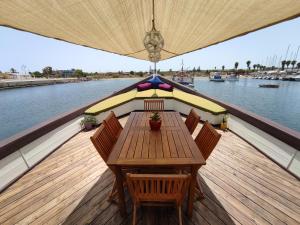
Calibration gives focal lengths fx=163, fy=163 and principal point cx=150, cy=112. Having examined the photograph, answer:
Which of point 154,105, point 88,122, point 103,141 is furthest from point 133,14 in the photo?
point 88,122

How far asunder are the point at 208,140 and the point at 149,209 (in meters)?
1.22

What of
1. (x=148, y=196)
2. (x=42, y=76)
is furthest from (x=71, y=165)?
(x=42, y=76)

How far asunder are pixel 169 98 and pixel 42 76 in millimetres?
124903

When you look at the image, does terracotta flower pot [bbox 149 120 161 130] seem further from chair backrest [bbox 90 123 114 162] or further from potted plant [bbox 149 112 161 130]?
chair backrest [bbox 90 123 114 162]

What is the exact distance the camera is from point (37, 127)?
135 inches

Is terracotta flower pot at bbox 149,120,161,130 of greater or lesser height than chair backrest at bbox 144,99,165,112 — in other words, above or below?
above

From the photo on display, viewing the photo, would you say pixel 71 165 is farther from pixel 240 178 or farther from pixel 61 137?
pixel 240 178

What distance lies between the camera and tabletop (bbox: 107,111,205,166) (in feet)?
5.96

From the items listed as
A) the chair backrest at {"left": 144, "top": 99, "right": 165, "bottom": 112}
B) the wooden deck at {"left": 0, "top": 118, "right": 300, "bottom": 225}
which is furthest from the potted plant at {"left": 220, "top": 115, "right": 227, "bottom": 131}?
the chair backrest at {"left": 144, "top": 99, "right": 165, "bottom": 112}

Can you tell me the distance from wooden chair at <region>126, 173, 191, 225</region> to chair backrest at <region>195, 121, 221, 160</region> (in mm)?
686

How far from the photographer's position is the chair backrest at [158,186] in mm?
1470

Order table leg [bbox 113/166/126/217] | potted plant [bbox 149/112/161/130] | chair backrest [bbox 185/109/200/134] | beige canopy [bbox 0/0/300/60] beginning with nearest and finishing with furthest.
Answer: beige canopy [bbox 0/0/300/60] → table leg [bbox 113/166/126/217] → potted plant [bbox 149/112/161/130] → chair backrest [bbox 185/109/200/134]

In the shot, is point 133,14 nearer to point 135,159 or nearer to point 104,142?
point 104,142

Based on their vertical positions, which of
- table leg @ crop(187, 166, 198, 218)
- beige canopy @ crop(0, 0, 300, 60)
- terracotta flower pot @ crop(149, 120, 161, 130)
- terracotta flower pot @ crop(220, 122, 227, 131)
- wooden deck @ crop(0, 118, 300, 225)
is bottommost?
wooden deck @ crop(0, 118, 300, 225)
